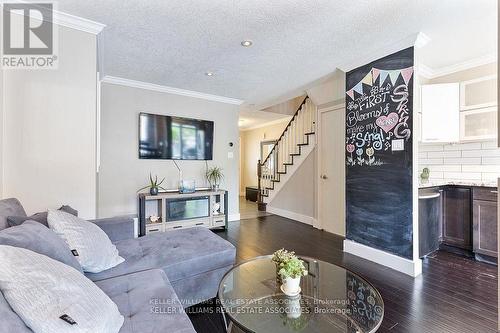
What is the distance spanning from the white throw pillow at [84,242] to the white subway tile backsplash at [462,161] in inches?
166

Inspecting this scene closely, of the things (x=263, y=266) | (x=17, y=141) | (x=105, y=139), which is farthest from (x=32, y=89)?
(x=263, y=266)

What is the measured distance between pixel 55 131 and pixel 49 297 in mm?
1868

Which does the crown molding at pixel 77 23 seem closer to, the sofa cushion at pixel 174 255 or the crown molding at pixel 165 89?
the crown molding at pixel 165 89

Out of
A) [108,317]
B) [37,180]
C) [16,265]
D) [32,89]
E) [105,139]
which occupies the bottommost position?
[108,317]

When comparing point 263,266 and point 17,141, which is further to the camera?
point 17,141

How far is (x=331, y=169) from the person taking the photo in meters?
4.12

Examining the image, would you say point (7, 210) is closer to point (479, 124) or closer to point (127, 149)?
point (127, 149)

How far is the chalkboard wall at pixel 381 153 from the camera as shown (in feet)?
8.44

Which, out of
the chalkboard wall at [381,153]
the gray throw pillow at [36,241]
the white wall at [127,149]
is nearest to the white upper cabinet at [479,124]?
the chalkboard wall at [381,153]

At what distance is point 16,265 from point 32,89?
1898 mm

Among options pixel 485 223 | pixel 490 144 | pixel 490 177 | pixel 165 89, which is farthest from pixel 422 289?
pixel 165 89

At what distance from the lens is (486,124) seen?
2.97m

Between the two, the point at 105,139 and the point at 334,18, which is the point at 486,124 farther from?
the point at 105,139

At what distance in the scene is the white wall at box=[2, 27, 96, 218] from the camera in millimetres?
2027
